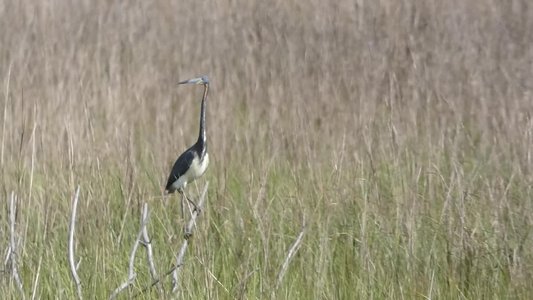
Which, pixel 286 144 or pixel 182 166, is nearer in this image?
pixel 182 166

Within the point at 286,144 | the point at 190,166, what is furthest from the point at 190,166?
the point at 286,144

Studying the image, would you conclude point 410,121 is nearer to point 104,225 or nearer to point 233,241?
point 233,241

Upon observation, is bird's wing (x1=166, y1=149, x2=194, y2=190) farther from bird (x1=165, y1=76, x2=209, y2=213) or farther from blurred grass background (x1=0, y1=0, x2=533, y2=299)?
blurred grass background (x1=0, y1=0, x2=533, y2=299)

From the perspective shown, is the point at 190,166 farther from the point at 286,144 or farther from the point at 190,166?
the point at 286,144

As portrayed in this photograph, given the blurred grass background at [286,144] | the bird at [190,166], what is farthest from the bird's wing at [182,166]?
the blurred grass background at [286,144]

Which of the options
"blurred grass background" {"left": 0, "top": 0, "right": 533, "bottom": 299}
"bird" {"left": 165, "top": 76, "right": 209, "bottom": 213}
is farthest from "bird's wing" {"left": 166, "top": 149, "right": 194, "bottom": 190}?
"blurred grass background" {"left": 0, "top": 0, "right": 533, "bottom": 299}

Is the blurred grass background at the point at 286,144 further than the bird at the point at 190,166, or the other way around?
the bird at the point at 190,166

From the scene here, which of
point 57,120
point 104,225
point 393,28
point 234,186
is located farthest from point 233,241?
point 393,28

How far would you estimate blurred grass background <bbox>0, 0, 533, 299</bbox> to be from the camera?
2648 millimetres

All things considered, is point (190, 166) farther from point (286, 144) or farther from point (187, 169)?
point (286, 144)

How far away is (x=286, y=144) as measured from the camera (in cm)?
356

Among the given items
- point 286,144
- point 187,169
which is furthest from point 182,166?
point 286,144

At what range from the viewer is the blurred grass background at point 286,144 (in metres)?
2.65

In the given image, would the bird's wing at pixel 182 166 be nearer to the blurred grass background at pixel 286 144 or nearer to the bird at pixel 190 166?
the bird at pixel 190 166
